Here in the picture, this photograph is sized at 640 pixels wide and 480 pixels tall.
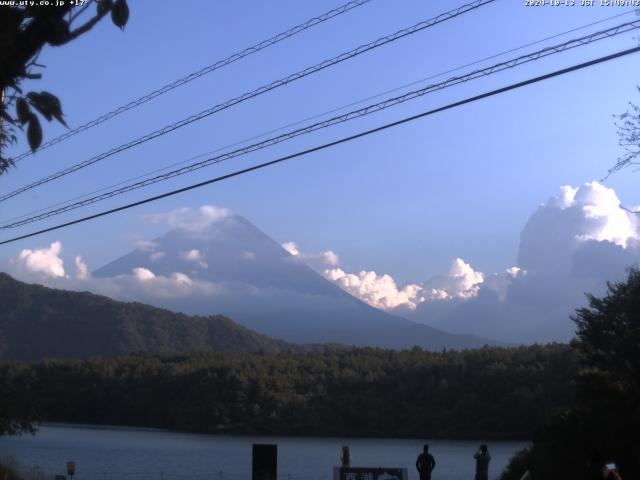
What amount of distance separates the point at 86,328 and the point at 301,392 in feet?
208

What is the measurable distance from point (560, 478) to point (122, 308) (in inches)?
5244

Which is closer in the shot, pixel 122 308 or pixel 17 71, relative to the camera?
pixel 17 71

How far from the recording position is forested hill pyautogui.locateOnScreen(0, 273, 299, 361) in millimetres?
129000

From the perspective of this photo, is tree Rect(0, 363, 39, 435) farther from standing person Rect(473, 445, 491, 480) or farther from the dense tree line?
the dense tree line

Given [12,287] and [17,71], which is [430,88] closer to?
[17,71]

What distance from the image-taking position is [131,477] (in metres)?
33.8

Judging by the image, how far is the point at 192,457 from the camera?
4678 centimetres

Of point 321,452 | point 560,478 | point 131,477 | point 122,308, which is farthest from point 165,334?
point 560,478

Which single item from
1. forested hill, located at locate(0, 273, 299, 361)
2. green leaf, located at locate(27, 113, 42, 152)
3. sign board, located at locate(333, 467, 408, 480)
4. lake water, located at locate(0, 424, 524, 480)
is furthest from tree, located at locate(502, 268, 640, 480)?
forested hill, located at locate(0, 273, 299, 361)

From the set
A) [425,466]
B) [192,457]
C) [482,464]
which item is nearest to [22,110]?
[425,466]

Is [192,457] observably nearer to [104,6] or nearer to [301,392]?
[301,392]

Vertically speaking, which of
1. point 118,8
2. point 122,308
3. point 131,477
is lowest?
point 131,477

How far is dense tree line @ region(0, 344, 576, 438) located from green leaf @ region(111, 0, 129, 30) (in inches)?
2412

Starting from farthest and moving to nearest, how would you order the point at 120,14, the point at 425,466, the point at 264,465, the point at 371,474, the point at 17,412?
the point at 17,412 → the point at 425,466 → the point at 264,465 → the point at 371,474 → the point at 120,14
